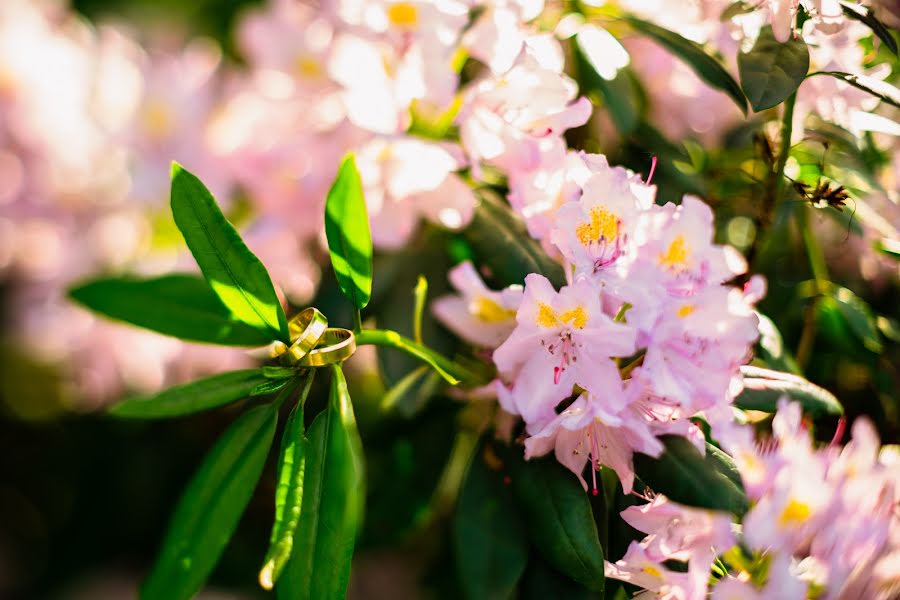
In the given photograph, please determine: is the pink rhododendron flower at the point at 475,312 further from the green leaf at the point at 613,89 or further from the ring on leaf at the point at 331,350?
the green leaf at the point at 613,89

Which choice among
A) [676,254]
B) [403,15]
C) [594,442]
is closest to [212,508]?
[594,442]

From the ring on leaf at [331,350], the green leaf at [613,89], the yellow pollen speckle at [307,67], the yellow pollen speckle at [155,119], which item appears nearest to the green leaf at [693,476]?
the ring on leaf at [331,350]

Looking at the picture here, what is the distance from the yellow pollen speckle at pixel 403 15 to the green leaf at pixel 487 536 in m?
0.43

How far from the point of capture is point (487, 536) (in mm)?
608

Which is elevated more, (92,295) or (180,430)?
(92,295)

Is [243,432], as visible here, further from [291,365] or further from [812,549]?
[812,549]

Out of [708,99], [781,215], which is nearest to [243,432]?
[781,215]

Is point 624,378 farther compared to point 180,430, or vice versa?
point 180,430

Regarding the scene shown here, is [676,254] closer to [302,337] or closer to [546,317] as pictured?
[546,317]

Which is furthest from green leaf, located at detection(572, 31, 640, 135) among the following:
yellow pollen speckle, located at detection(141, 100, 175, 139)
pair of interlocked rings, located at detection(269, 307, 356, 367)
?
yellow pollen speckle, located at detection(141, 100, 175, 139)

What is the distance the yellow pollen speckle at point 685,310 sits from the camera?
0.50 metres

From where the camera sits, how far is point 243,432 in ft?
1.90

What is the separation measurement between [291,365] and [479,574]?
22 cm

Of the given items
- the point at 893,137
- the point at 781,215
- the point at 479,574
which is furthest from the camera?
the point at 893,137
